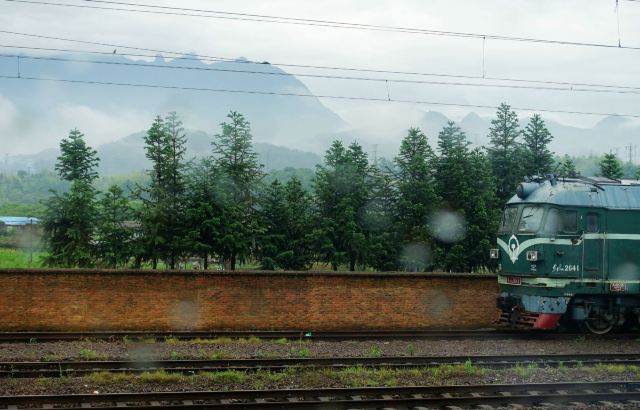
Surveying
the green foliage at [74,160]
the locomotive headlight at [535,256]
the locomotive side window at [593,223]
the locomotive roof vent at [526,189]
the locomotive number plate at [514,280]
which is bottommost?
the locomotive number plate at [514,280]

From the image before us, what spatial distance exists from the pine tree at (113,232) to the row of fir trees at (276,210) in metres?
0.04

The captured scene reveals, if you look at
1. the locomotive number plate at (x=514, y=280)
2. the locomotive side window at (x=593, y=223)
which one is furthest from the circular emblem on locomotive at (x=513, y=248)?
the locomotive side window at (x=593, y=223)

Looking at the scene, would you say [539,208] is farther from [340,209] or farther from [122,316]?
[340,209]

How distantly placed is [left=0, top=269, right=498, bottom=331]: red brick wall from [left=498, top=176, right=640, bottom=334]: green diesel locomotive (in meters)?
2.33

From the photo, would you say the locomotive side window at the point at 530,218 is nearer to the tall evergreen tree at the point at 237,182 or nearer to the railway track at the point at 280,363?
the railway track at the point at 280,363

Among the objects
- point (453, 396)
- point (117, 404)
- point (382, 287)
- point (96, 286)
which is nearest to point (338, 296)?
point (382, 287)

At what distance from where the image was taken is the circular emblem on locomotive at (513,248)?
1753 centimetres

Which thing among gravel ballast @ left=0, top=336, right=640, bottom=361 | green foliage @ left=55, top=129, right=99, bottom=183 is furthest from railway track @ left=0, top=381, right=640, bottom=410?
green foliage @ left=55, top=129, right=99, bottom=183

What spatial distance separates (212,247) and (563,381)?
18575 millimetres

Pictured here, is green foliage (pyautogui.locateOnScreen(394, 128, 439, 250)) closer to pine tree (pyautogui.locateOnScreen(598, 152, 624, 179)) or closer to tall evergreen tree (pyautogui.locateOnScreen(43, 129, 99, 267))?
pine tree (pyautogui.locateOnScreen(598, 152, 624, 179))

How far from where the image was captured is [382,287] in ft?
63.5

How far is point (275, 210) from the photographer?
30.9 meters

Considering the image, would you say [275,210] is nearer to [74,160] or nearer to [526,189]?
[74,160]

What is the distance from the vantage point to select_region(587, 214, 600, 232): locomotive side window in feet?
56.9
